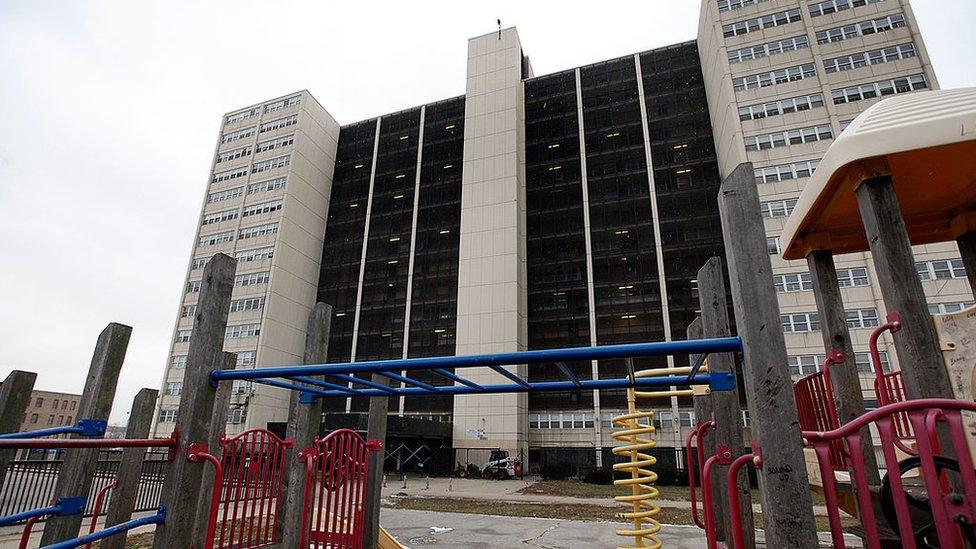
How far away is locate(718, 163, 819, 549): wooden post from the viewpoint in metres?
2.68

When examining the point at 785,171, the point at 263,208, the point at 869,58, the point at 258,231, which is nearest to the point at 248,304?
the point at 258,231

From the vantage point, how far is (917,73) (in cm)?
3331

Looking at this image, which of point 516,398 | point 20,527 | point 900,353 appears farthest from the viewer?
point 516,398

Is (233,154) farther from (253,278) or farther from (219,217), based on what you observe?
(253,278)

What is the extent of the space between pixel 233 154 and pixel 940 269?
68.5 metres

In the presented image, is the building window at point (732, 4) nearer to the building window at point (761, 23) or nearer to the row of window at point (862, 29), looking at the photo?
the building window at point (761, 23)

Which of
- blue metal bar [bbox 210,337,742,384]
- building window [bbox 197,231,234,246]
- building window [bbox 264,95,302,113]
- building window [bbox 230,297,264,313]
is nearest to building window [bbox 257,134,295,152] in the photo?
building window [bbox 264,95,302,113]

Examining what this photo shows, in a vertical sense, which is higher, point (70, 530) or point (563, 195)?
point (563, 195)

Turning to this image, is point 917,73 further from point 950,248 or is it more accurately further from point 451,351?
point 451,351

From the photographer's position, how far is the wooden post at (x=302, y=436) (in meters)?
5.43

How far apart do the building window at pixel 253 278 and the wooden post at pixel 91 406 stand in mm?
46558

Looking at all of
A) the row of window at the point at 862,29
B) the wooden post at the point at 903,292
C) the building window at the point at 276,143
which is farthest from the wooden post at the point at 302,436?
the building window at the point at 276,143

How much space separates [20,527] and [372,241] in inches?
1619

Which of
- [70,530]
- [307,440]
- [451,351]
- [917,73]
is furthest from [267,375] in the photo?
[917,73]
